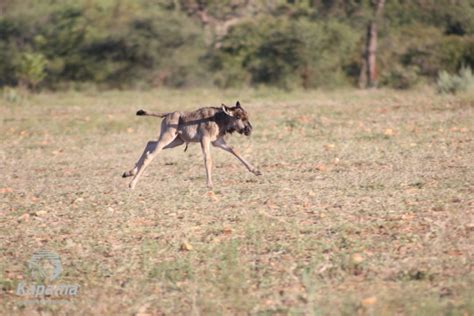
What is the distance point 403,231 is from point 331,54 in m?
27.6

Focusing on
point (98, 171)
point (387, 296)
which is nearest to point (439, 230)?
point (387, 296)

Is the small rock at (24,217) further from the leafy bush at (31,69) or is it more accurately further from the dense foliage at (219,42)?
the leafy bush at (31,69)

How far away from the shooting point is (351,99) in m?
23.2

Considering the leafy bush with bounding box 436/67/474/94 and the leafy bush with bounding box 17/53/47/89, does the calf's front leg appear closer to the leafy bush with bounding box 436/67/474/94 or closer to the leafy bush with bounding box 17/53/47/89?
the leafy bush with bounding box 436/67/474/94

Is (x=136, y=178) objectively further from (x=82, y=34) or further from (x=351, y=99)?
(x=82, y=34)

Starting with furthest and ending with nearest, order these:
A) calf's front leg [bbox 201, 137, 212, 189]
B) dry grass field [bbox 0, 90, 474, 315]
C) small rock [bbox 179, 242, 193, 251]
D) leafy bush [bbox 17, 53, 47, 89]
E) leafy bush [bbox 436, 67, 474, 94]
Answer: leafy bush [bbox 17, 53, 47, 89], leafy bush [bbox 436, 67, 474, 94], calf's front leg [bbox 201, 137, 212, 189], small rock [bbox 179, 242, 193, 251], dry grass field [bbox 0, 90, 474, 315]

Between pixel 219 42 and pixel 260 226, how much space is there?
3057cm

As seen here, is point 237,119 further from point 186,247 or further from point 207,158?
point 186,247

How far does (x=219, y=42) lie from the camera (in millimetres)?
38812

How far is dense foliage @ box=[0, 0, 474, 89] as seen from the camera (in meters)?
34.5

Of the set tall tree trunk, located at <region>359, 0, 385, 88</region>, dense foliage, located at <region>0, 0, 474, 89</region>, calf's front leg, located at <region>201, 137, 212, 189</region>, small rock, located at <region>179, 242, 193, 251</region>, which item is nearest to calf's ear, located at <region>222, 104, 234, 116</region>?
calf's front leg, located at <region>201, 137, 212, 189</region>

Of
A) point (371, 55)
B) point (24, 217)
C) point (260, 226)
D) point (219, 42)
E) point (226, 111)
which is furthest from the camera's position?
point (219, 42)

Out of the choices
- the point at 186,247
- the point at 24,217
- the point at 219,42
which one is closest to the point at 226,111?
the point at 24,217

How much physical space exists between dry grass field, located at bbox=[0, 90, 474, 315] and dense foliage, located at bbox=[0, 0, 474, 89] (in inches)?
703
